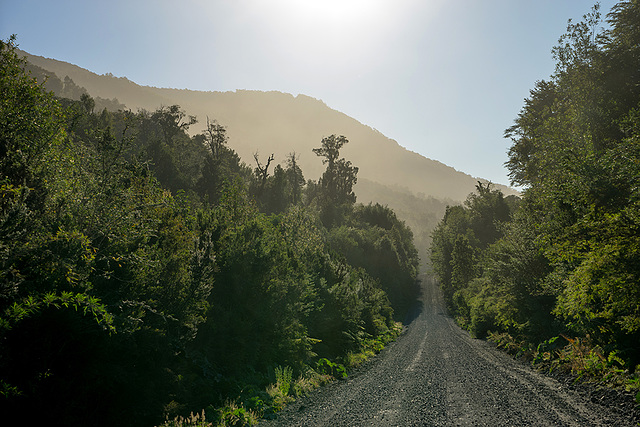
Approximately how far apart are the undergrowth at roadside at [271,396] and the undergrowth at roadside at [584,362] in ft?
30.1

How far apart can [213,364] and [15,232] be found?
7.57m

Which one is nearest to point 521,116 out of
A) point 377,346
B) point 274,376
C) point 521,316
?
point 521,316

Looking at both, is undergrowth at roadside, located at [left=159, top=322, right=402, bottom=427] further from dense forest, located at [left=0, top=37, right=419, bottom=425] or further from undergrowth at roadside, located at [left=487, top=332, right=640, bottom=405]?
undergrowth at roadside, located at [left=487, top=332, right=640, bottom=405]

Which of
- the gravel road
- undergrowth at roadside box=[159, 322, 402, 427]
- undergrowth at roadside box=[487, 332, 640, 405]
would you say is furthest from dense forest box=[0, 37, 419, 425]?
undergrowth at roadside box=[487, 332, 640, 405]

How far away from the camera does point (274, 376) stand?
13.7 m

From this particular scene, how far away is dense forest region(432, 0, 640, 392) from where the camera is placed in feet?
33.1

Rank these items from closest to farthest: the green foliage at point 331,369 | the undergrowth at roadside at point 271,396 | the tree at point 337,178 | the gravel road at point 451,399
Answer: the gravel road at point 451,399, the undergrowth at roadside at point 271,396, the green foliage at point 331,369, the tree at point 337,178

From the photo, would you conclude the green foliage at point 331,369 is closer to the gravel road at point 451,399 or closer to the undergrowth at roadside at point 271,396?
the undergrowth at roadside at point 271,396

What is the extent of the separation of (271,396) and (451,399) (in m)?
6.10

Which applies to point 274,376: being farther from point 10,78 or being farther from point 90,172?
point 10,78

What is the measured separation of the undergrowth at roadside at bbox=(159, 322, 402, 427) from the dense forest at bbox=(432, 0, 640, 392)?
394 inches

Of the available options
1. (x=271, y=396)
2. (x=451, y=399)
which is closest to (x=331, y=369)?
(x=271, y=396)

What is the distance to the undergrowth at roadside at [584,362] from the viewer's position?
10562 mm

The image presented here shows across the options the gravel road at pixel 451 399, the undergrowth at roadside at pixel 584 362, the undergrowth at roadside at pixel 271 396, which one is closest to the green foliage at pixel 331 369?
the undergrowth at roadside at pixel 271 396
